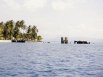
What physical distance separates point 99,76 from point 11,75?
29.4 ft

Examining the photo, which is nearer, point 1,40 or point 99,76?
point 99,76

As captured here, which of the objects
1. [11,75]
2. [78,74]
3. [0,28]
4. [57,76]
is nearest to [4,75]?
[11,75]

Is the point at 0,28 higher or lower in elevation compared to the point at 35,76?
higher

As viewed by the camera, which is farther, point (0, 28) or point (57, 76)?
point (0, 28)

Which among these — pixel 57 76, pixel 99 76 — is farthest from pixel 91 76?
pixel 57 76

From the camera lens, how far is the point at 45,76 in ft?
94.8

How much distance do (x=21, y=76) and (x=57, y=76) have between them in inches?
144

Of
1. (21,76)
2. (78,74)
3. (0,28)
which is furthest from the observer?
(0,28)

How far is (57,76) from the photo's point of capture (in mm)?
29109

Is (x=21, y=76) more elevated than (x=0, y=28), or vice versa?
(x=0, y=28)

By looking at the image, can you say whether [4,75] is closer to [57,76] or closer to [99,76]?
[57,76]

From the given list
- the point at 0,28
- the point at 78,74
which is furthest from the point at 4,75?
the point at 0,28

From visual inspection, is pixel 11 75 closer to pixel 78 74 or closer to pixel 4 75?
pixel 4 75

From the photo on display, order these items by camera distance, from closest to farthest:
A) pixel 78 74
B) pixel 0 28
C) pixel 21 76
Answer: pixel 21 76 < pixel 78 74 < pixel 0 28
